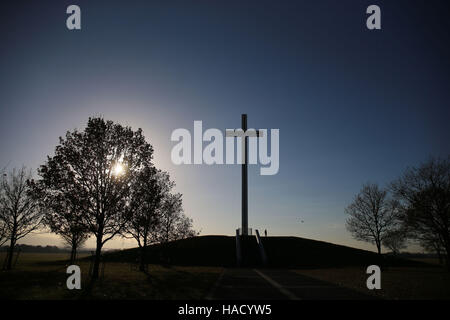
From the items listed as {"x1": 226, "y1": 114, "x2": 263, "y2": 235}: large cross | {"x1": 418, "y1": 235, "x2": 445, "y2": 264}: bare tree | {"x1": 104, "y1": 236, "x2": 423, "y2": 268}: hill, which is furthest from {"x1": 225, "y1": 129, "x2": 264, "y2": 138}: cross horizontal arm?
{"x1": 418, "y1": 235, "x2": 445, "y2": 264}: bare tree

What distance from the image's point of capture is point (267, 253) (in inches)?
1673

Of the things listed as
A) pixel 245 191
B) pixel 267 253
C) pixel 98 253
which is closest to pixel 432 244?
pixel 267 253

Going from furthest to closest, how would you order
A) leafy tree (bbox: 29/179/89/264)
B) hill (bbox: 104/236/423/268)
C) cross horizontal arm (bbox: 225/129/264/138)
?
cross horizontal arm (bbox: 225/129/264/138), hill (bbox: 104/236/423/268), leafy tree (bbox: 29/179/89/264)

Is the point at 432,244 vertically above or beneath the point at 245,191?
beneath

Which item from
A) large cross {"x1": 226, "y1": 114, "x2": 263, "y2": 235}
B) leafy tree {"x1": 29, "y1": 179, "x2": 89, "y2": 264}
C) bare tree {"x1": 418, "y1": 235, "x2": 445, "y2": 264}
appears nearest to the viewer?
leafy tree {"x1": 29, "y1": 179, "x2": 89, "y2": 264}

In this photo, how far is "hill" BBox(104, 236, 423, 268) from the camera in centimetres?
3909

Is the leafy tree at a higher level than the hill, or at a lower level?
higher

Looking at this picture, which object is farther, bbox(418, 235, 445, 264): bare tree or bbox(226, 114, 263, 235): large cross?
bbox(226, 114, 263, 235): large cross

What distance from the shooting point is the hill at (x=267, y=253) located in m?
39.1

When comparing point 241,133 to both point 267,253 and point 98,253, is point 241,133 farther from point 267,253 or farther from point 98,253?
point 98,253

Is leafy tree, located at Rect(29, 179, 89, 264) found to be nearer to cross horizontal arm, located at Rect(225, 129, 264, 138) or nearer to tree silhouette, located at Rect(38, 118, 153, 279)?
tree silhouette, located at Rect(38, 118, 153, 279)

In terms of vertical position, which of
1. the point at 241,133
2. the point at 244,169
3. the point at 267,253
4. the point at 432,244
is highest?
the point at 241,133
